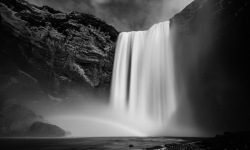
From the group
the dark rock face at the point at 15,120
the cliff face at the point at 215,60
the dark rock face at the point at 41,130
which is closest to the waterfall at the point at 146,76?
the cliff face at the point at 215,60

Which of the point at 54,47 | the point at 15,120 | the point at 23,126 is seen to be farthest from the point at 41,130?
the point at 54,47

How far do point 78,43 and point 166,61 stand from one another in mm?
19921

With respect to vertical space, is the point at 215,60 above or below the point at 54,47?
below

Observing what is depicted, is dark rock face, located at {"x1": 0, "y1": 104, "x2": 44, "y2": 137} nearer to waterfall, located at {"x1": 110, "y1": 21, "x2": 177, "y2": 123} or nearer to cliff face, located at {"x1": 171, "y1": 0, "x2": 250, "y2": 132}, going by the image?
waterfall, located at {"x1": 110, "y1": 21, "x2": 177, "y2": 123}

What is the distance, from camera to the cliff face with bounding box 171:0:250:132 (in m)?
32.2

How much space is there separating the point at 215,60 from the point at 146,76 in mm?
13887

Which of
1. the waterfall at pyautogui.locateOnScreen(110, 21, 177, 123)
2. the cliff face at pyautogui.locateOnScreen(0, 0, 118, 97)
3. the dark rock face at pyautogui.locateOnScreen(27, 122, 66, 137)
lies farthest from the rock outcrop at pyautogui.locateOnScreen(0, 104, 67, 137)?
the waterfall at pyautogui.locateOnScreen(110, 21, 177, 123)

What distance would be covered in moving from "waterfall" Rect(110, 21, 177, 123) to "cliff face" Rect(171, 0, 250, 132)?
2490mm

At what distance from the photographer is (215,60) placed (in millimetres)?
36500

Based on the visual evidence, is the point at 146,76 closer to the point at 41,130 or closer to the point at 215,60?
the point at 215,60

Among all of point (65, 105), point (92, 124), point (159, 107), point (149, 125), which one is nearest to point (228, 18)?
point (159, 107)

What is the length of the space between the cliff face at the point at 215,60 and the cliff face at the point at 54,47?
17813 millimetres

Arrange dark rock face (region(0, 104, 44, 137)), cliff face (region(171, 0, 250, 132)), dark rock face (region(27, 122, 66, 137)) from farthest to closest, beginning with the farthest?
cliff face (region(171, 0, 250, 132)) < dark rock face (region(0, 104, 44, 137)) < dark rock face (region(27, 122, 66, 137))

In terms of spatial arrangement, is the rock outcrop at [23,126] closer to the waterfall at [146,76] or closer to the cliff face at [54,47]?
the cliff face at [54,47]
